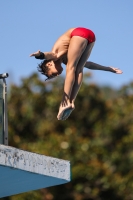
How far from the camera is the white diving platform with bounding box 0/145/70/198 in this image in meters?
10.3

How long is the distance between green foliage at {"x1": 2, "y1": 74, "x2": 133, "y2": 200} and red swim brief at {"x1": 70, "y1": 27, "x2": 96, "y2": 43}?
1082 cm

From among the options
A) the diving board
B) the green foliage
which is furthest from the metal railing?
the green foliage

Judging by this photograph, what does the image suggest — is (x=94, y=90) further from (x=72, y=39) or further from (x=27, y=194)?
(x=72, y=39)

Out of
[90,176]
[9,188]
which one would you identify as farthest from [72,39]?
[90,176]

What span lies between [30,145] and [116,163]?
3.29 metres

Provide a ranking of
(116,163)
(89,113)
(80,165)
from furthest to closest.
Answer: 1. (89,113)
2. (116,163)
3. (80,165)

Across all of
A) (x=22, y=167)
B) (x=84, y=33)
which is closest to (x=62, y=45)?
(x=84, y=33)

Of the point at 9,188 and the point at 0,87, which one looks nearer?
the point at 0,87

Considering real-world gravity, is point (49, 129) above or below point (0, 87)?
below

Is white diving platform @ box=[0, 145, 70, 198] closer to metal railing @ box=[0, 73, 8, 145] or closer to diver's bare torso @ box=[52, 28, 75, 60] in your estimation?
metal railing @ box=[0, 73, 8, 145]

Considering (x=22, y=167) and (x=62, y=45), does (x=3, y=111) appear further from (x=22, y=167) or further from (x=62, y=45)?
(x=62, y=45)

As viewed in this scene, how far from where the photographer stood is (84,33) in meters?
10.0

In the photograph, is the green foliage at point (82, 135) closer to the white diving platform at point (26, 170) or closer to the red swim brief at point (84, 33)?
the white diving platform at point (26, 170)

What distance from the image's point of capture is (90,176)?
21188 mm
